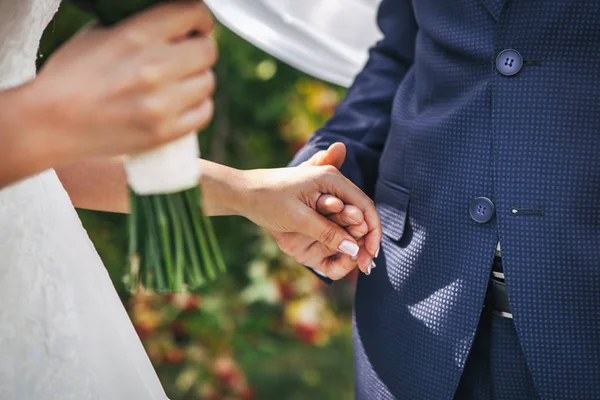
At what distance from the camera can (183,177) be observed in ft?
3.03

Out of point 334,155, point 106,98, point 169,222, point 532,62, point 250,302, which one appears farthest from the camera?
point 250,302

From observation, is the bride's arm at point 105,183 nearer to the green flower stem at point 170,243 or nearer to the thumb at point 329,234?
the thumb at point 329,234

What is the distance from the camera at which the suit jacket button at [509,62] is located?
1.23 metres

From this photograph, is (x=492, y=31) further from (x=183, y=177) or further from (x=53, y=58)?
(x=53, y=58)

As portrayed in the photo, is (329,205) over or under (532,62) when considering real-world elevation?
under

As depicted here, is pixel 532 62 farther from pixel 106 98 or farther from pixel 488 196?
pixel 106 98

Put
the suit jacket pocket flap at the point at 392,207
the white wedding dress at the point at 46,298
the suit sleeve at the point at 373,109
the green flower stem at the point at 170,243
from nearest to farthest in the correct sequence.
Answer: the green flower stem at the point at 170,243, the white wedding dress at the point at 46,298, the suit jacket pocket flap at the point at 392,207, the suit sleeve at the point at 373,109

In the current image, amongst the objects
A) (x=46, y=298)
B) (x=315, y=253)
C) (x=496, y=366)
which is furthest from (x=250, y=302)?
(x=46, y=298)

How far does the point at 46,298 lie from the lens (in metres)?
1.10

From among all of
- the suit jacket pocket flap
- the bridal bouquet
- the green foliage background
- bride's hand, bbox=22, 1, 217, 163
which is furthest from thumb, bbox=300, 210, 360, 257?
the green foliage background

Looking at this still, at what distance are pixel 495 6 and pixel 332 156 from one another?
0.43 metres

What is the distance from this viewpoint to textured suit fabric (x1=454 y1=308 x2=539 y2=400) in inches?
49.9

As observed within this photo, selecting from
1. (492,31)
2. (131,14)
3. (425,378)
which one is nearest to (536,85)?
(492,31)

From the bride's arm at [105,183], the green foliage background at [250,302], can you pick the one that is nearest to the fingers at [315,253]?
the bride's arm at [105,183]
